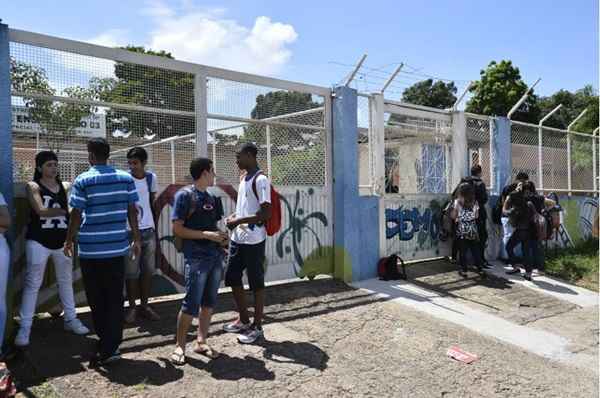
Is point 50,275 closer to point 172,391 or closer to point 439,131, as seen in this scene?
point 172,391

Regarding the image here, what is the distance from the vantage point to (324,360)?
14.8 ft

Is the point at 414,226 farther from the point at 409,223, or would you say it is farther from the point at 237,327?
the point at 237,327

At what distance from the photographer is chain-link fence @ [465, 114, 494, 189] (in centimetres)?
956

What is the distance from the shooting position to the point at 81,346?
14.1 ft

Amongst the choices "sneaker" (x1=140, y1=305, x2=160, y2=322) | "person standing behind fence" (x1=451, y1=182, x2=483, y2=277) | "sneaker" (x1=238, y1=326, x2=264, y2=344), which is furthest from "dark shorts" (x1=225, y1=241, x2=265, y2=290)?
"person standing behind fence" (x1=451, y1=182, x2=483, y2=277)

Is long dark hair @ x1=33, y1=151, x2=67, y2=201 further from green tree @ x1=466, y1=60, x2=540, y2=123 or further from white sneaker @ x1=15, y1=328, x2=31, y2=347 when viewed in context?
green tree @ x1=466, y1=60, x2=540, y2=123

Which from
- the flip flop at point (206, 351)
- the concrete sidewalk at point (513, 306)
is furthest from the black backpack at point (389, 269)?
the flip flop at point (206, 351)

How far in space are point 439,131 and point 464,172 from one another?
895mm

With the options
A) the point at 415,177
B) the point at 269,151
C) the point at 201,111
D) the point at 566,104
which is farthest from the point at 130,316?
the point at 566,104

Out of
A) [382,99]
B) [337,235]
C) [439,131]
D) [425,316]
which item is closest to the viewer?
[425,316]

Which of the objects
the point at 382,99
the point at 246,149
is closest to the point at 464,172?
the point at 382,99

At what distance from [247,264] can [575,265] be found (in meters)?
7.49

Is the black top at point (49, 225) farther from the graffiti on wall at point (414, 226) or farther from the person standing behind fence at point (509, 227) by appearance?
the person standing behind fence at point (509, 227)

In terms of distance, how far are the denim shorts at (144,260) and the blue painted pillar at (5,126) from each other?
1.14 metres
